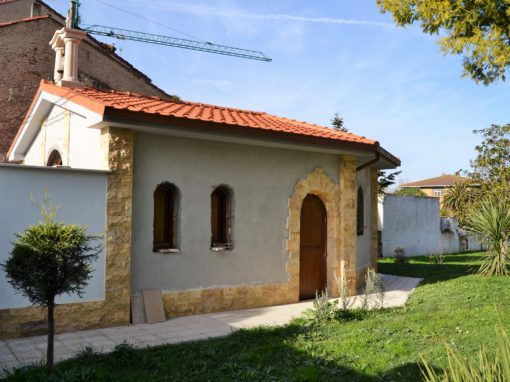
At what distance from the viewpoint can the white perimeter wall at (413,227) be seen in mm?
22141

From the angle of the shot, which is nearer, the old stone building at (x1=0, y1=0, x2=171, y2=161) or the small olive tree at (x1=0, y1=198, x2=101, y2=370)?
the small olive tree at (x1=0, y1=198, x2=101, y2=370)

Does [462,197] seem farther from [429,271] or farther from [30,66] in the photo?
[30,66]

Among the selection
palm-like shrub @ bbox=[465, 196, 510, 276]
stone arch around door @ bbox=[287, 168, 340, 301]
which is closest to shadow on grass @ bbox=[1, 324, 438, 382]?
stone arch around door @ bbox=[287, 168, 340, 301]

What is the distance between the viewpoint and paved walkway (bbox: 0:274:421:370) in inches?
245

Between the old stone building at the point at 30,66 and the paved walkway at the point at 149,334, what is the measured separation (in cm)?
1281

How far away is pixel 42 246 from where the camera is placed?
5023mm

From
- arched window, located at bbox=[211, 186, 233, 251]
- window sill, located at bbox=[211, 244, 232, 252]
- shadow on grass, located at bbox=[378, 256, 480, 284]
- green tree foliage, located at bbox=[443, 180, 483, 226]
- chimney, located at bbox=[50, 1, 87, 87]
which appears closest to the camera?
window sill, located at bbox=[211, 244, 232, 252]

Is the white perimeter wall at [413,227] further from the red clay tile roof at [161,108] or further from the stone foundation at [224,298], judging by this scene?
the stone foundation at [224,298]

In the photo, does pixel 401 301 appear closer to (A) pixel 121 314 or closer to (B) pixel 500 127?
(A) pixel 121 314

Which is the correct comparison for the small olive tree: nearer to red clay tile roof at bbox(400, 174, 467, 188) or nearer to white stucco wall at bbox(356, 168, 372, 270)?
white stucco wall at bbox(356, 168, 372, 270)

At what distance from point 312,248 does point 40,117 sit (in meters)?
7.37

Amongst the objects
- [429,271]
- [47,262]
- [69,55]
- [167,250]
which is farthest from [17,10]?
[429,271]

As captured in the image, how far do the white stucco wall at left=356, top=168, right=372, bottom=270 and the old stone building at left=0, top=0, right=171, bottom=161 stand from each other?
1108 cm

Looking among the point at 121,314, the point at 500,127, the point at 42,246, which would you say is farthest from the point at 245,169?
the point at 500,127
